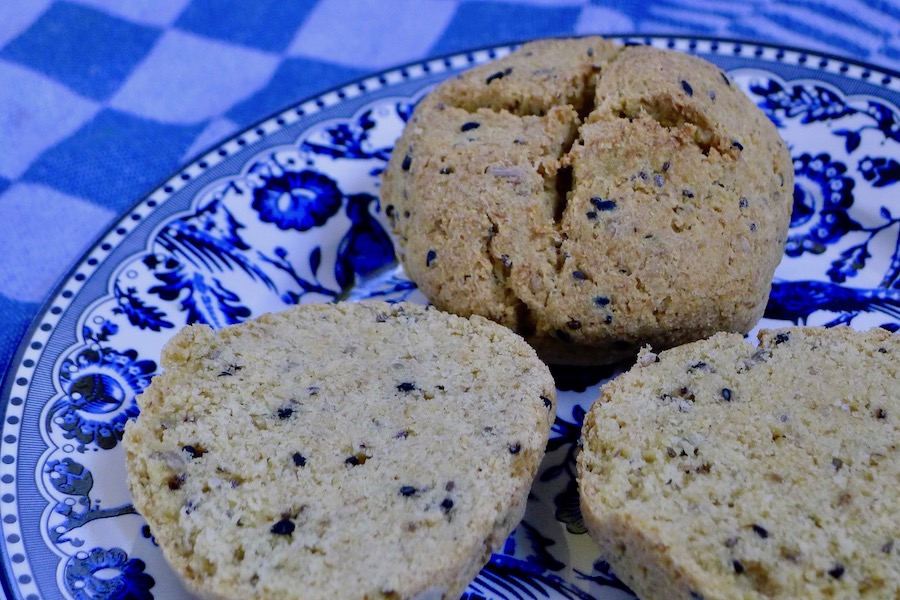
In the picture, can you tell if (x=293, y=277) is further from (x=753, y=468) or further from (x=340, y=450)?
(x=753, y=468)

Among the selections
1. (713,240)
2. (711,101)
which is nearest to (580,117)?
(711,101)

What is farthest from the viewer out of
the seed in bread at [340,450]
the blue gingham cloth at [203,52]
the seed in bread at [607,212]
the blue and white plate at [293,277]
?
the blue gingham cloth at [203,52]

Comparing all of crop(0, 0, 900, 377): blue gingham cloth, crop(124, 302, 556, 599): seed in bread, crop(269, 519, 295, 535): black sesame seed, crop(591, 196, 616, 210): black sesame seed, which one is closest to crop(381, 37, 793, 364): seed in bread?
crop(591, 196, 616, 210): black sesame seed

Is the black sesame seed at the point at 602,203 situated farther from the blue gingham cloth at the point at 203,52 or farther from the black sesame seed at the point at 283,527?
the blue gingham cloth at the point at 203,52

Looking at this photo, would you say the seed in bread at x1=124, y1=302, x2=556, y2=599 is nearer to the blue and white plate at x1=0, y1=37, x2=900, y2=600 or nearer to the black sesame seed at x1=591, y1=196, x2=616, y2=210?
the blue and white plate at x1=0, y1=37, x2=900, y2=600

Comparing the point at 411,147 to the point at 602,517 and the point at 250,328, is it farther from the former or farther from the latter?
the point at 602,517

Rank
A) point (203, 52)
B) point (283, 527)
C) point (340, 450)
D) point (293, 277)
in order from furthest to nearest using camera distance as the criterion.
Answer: point (203, 52) → point (293, 277) → point (340, 450) → point (283, 527)

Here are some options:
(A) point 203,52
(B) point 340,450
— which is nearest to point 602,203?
(B) point 340,450

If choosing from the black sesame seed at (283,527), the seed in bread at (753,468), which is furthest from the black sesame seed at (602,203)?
the black sesame seed at (283,527)
